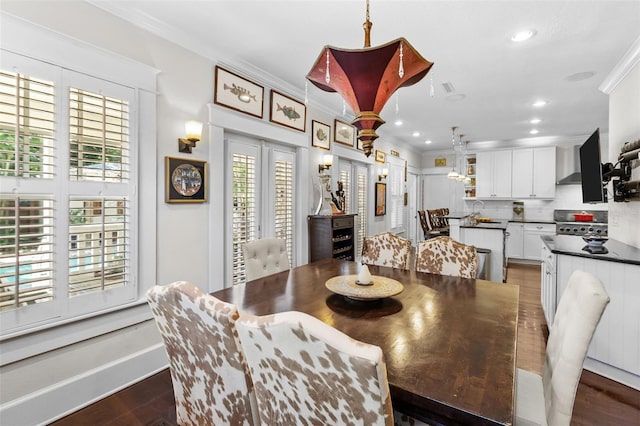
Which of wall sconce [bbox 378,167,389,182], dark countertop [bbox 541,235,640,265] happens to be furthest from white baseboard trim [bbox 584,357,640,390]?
wall sconce [bbox 378,167,389,182]

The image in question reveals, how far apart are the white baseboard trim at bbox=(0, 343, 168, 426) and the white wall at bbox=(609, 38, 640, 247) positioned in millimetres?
4373

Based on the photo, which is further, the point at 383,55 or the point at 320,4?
the point at 320,4

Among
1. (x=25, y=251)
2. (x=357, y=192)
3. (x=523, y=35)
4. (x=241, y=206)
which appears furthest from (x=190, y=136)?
(x=357, y=192)

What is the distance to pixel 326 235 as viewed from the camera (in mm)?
3982

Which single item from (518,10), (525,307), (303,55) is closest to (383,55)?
(518,10)

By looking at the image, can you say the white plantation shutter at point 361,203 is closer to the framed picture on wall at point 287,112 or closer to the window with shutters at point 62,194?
the framed picture on wall at point 287,112

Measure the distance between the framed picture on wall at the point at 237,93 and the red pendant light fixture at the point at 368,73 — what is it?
1580 mm

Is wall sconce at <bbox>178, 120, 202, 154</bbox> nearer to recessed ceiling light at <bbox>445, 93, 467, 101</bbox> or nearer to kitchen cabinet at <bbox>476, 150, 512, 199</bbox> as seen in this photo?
recessed ceiling light at <bbox>445, 93, 467, 101</bbox>

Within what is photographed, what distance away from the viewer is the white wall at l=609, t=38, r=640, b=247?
2.81 meters

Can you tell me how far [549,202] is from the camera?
6676 mm

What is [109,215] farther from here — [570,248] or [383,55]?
[570,248]

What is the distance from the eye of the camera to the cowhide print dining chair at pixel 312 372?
690mm

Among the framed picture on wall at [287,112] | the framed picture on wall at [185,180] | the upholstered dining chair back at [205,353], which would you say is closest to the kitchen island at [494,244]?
the framed picture on wall at [287,112]

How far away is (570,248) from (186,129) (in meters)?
3.48
